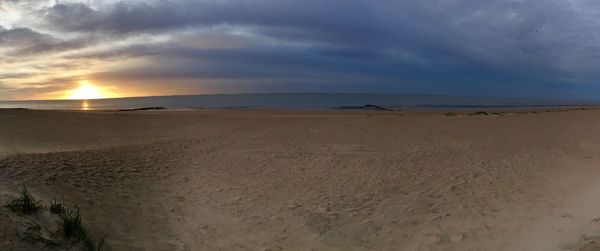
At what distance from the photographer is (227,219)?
26.3ft

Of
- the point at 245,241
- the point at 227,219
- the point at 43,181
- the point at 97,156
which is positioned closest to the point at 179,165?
the point at 97,156

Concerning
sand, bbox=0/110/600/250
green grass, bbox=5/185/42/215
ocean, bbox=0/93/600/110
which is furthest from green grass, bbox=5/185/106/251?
ocean, bbox=0/93/600/110

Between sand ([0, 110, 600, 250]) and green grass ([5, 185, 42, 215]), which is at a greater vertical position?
green grass ([5, 185, 42, 215])

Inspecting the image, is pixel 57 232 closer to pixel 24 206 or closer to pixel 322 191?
pixel 24 206

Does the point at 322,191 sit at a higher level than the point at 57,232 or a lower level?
lower

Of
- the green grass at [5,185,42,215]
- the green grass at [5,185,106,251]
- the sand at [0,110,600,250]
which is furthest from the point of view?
the sand at [0,110,600,250]

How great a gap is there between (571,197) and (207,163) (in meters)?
8.53

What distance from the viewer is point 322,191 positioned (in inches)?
384

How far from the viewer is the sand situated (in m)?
7.04

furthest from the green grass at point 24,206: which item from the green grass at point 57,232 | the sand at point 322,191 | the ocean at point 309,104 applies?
the ocean at point 309,104

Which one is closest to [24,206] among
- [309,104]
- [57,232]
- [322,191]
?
[57,232]

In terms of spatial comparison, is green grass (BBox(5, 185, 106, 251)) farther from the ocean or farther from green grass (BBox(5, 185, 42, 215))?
the ocean

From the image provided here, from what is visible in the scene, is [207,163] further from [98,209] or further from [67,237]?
[67,237]

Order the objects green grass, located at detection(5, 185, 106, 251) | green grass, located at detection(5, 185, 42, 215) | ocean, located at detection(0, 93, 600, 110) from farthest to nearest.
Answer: ocean, located at detection(0, 93, 600, 110), green grass, located at detection(5, 185, 42, 215), green grass, located at detection(5, 185, 106, 251)
